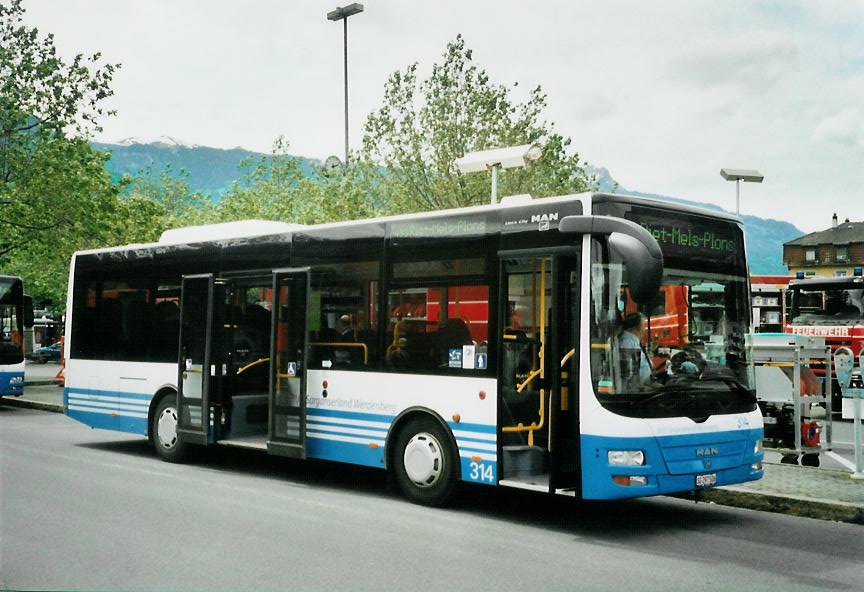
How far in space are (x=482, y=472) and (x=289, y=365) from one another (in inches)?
126

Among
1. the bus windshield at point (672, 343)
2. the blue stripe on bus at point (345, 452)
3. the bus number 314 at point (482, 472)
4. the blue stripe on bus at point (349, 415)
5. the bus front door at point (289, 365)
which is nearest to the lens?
the bus windshield at point (672, 343)

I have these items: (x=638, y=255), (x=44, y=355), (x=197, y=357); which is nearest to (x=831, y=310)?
A: (x=197, y=357)

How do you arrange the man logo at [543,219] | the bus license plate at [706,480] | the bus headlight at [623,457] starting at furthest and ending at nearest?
the man logo at [543,219], the bus license plate at [706,480], the bus headlight at [623,457]

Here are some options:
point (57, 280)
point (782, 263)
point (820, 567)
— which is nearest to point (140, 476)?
point (820, 567)

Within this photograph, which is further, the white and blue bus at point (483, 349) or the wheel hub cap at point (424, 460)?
the wheel hub cap at point (424, 460)

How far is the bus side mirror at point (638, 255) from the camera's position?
26.2 ft

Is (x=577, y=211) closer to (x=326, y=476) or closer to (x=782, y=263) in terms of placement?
(x=326, y=476)

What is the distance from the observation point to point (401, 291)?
10570mm

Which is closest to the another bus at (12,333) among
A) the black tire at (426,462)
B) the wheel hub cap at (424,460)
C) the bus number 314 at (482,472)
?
the black tire at (426,462)

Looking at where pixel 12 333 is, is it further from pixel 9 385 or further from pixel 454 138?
pixel 454 138

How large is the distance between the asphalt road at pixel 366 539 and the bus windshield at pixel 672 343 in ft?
3.91

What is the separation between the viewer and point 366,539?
827 centimetres

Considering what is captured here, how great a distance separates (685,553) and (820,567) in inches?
39.6

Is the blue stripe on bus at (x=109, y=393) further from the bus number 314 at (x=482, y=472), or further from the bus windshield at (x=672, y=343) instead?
the bus windshield at (x=672, y=343)
